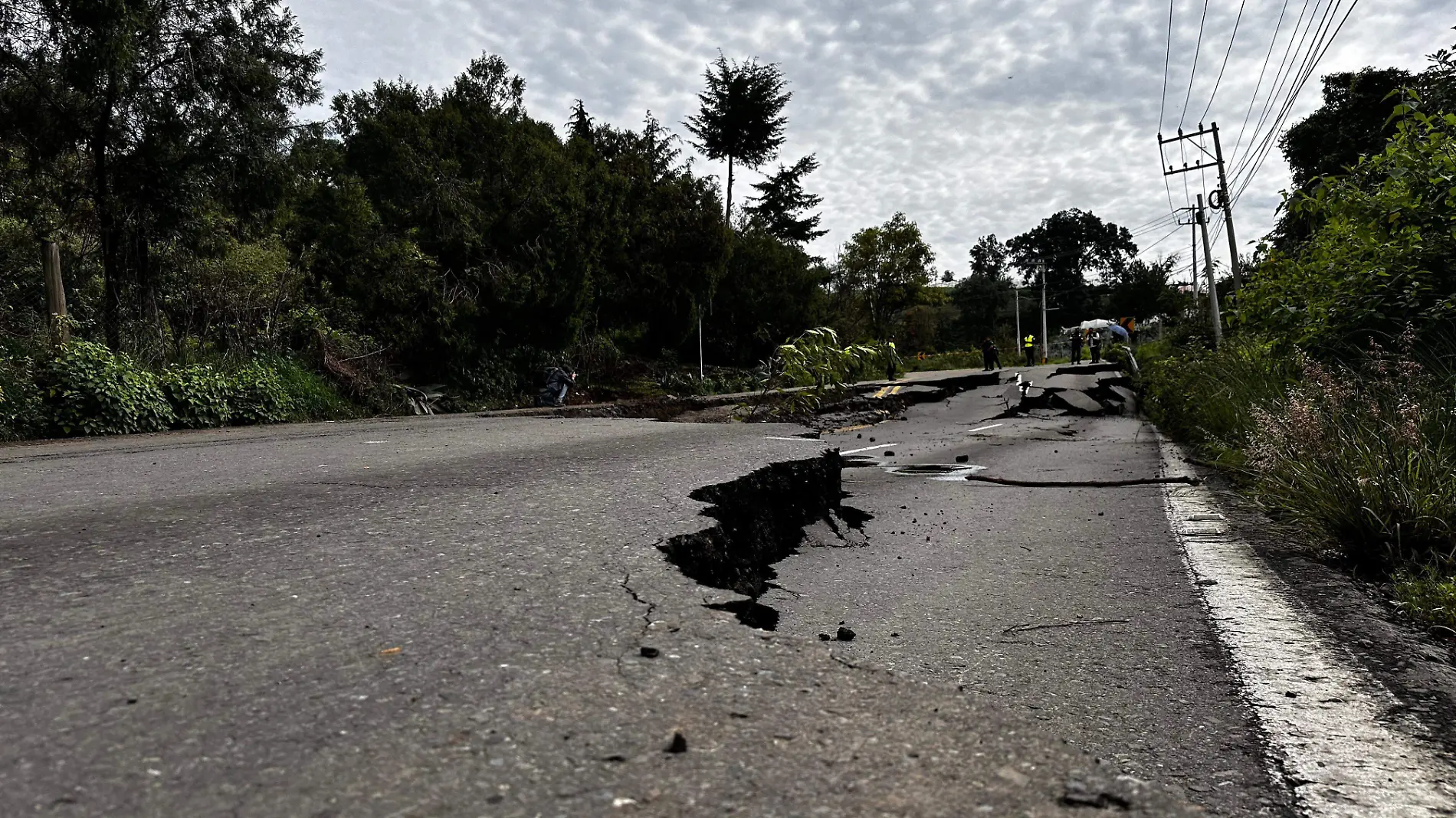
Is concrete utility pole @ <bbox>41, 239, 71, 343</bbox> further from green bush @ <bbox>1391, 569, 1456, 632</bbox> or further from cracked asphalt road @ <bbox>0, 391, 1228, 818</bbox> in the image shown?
green bush @ <bbox>1391, 569, 1456, 632</bbox>

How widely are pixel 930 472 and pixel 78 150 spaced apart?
13253mm

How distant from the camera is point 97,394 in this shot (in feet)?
33.7

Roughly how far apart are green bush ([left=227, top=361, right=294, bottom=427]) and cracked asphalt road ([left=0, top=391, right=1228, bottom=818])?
27.1 feet

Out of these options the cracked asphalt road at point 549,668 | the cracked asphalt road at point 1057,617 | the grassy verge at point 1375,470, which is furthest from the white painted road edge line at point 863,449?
the cracked asphalt road at point 549,668

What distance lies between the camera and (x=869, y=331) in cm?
4459

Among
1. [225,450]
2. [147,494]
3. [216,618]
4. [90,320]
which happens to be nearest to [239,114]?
[90,320]

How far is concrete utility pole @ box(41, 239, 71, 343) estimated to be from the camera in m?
10.9

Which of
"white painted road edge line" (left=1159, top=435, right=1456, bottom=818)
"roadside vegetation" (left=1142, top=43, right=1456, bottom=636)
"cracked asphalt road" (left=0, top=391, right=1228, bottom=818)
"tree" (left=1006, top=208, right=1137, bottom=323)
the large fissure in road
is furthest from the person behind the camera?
"tree" (left=1006, top=208, right=1137, bottom=323)

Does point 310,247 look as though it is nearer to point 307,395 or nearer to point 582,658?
point 307,395

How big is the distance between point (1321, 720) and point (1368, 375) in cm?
448

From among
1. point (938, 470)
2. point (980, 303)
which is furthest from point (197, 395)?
point (980, 303)

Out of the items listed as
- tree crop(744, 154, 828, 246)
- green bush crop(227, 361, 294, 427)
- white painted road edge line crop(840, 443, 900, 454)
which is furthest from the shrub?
tree crop(744, 154, 828, 246)

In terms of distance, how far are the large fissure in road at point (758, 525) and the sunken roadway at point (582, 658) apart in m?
0.03

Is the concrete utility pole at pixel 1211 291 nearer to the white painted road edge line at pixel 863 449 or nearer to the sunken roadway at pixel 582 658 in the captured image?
the white painted road edge line at pixel 863 449
